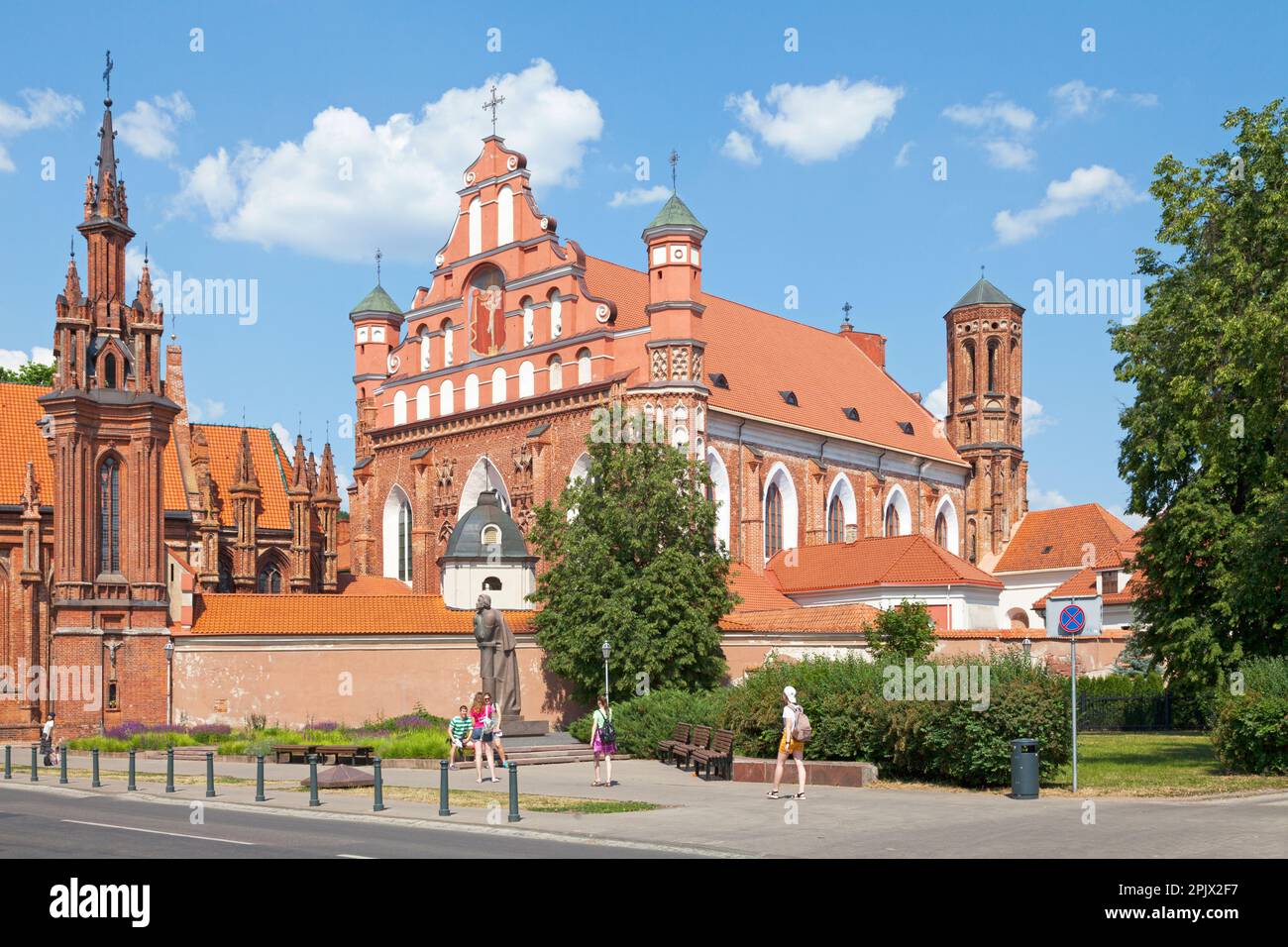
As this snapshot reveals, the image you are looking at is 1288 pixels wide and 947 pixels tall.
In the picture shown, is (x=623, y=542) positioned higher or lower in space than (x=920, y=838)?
higher

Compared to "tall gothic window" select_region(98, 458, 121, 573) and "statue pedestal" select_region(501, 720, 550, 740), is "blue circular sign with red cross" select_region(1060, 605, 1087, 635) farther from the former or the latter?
"tall gothic window" select_region(98, 458, 121, 573)

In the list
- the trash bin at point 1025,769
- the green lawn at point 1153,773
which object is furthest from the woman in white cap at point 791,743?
the green lawn at point 1153,773

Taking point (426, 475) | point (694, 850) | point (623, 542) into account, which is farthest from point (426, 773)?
point (426, 475)

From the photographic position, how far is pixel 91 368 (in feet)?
142

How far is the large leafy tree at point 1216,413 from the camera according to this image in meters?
27.4

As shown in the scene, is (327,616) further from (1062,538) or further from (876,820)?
(1062,538)

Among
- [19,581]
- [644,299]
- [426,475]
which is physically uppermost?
[644,299]

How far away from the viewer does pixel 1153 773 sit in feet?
85.9

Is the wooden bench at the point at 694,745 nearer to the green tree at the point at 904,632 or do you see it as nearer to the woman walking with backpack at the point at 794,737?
the woman walking with backpack at the point at 794,737

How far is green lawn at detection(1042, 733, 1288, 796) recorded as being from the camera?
22.3m

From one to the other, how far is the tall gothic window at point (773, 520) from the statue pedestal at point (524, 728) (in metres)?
20.9

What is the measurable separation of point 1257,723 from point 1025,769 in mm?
5002
